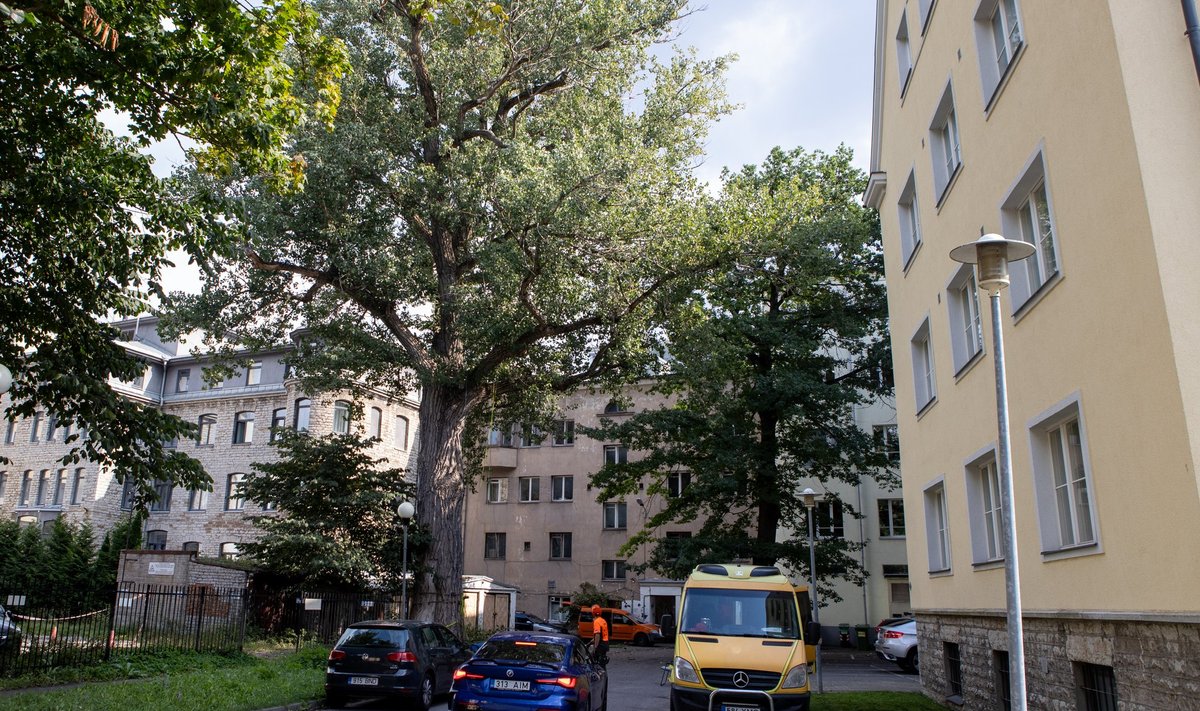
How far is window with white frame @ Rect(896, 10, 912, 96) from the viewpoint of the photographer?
703 inches

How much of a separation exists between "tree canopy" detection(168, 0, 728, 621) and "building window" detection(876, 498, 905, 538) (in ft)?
69.6

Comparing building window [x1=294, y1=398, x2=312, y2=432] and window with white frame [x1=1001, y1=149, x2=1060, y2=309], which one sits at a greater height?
building window [x1=294, y1=398, x2=312, y2=432]

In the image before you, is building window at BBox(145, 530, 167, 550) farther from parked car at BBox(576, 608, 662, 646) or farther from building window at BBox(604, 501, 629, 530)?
parked car at BBox(576, 608, 662, 646)

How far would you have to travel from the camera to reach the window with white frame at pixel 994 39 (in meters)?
11.9

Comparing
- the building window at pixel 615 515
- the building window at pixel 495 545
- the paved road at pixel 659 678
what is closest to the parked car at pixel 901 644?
the paved road at pixel 659 678

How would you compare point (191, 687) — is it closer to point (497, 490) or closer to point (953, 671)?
point (953, 671)

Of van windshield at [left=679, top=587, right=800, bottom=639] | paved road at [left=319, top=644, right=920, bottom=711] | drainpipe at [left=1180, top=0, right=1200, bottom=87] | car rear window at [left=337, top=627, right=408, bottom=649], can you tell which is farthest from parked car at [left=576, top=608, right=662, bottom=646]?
drainpipe at [left=1180, top=0, right=1200, bottom=87]

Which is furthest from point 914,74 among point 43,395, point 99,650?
point 99,650

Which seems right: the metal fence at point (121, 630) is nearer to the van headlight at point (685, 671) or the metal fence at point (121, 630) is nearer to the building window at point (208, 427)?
the van headlight at point (685, 671)

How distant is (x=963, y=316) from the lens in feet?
47.7

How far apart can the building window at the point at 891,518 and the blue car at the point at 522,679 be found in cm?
3114

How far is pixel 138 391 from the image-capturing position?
46281 millimetres

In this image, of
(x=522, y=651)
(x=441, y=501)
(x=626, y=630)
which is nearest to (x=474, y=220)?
(x=441, y=501)

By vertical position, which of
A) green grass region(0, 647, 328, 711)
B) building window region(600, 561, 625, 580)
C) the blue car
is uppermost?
building window region(600, 561, 625, 580)
